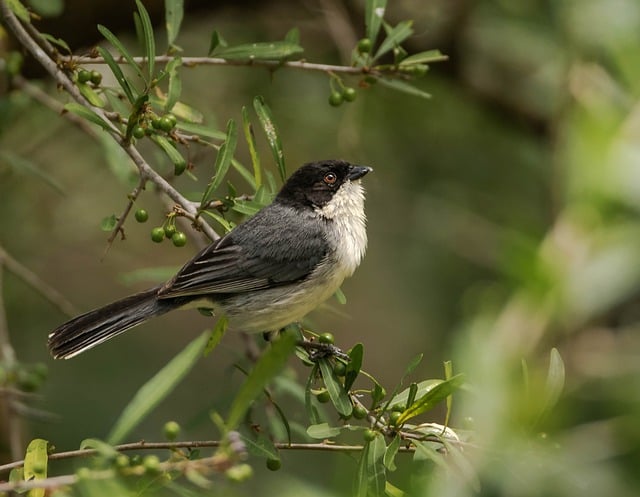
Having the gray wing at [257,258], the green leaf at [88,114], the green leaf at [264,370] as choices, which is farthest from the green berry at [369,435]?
the gray wing at [257,258]

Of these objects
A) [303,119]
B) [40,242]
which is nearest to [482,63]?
[303,119]

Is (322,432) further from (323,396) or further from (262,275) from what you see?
(262,275)

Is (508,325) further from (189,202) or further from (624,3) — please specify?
(189,202)

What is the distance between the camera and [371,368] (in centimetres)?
736

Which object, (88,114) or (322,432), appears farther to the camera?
(88,114)

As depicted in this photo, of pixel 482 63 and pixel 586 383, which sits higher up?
pixel 586 383

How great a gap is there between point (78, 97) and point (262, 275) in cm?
118

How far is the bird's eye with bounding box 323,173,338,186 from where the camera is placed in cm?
455

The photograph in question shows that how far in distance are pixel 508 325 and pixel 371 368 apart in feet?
19.5

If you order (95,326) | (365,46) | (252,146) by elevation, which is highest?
(365,46)

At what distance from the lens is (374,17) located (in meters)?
Answer: 3.95

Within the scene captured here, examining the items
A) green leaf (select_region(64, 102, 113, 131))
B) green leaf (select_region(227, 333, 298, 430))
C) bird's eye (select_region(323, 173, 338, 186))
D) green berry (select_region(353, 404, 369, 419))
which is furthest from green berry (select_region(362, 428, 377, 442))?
bird's eye (select_region(323, 173, 338, 186))

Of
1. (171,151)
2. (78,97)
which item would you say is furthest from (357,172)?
(78,97)

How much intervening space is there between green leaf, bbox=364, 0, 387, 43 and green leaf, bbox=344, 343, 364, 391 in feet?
4.68
